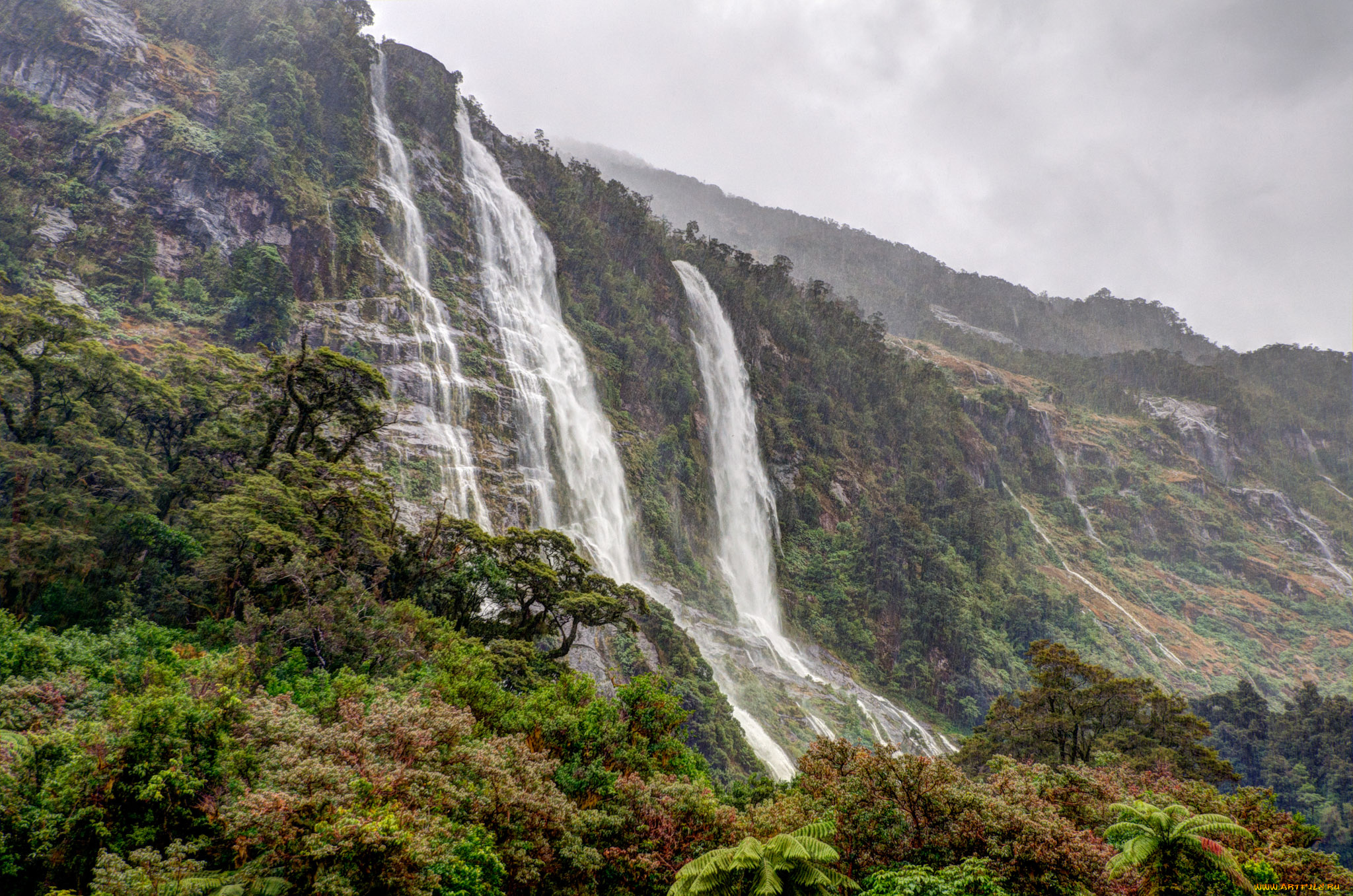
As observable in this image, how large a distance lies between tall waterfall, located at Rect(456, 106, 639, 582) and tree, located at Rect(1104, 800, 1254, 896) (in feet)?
66.4

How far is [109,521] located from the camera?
37.6ft

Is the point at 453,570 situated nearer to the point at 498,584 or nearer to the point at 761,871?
the point at 498,584

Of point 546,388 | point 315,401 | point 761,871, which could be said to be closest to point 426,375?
point 546,388

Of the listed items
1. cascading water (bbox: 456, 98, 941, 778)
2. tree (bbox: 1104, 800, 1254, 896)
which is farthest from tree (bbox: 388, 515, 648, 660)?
tree (bbox: 1104, 800, 1254, 896)

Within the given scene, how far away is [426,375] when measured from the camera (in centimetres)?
2503

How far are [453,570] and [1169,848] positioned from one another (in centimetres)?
1300

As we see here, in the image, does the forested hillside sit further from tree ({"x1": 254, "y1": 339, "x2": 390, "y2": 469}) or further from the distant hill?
the distant hill

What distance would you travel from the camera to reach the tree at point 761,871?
6.11m

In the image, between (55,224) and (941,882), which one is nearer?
(941,882)

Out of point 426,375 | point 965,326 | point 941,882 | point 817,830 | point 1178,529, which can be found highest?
point 965,326

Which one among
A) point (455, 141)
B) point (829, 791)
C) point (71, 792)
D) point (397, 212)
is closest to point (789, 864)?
point (829, 791)

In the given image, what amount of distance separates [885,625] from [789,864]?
3422cm

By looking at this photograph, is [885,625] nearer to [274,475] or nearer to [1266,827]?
[1266,827]

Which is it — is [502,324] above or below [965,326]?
below
